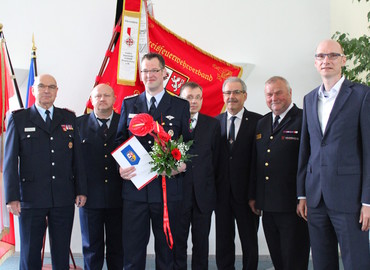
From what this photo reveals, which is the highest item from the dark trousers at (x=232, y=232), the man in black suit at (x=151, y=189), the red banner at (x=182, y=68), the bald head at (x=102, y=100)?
the red banner at (x=182, y=68)

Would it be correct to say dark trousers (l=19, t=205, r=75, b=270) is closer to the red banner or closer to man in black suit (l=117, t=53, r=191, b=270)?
man in black suit (l=117, t=53, r=191, b=270)

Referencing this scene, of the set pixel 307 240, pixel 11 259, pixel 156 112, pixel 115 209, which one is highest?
pixel 156 112

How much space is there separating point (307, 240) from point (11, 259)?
2.93m

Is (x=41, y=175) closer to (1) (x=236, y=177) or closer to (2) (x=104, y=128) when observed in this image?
(2) (x=104, y=128)

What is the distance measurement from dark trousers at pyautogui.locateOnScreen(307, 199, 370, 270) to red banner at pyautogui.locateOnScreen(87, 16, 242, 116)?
6.35ft

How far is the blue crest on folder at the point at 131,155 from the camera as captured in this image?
7.34 feet

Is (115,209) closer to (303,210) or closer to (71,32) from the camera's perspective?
(303,210)

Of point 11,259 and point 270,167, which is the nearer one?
point 270,167

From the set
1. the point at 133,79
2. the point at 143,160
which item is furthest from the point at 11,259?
the point at 143,160

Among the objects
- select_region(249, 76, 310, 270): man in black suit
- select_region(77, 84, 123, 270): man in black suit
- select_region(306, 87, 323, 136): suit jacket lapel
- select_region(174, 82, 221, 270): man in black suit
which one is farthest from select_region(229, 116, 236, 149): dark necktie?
select_region(77, 84, 123, 270): man in black suit

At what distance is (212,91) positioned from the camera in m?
3.88

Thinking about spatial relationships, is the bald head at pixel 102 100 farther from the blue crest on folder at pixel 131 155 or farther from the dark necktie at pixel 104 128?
the blue crest on folder at pixel 131 155

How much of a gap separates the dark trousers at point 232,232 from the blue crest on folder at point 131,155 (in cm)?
103

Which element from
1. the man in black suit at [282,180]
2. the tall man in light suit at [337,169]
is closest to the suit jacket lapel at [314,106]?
the tall man in light suit at [337,169]
